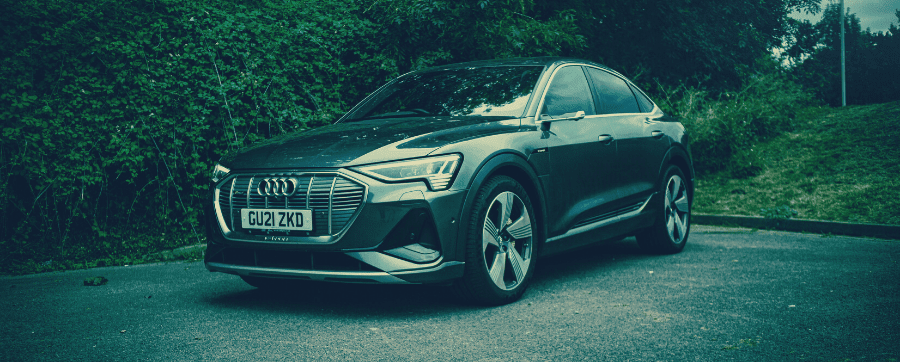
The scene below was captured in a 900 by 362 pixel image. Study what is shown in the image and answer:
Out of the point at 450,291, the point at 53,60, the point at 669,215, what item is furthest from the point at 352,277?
the point at 53,60

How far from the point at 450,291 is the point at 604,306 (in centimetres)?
90

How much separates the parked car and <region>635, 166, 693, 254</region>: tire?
2.10 ft

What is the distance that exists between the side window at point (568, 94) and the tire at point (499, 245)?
834 millimetres

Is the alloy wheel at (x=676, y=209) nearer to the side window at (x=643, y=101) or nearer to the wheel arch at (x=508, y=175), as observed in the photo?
the side window at (x=643, y=101)

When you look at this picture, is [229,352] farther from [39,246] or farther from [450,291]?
[39,246]

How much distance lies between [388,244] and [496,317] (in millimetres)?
735

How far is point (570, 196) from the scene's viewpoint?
16.9 ft

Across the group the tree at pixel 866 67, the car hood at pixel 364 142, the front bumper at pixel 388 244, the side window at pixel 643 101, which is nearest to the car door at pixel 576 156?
the car hood at pixel 364 142

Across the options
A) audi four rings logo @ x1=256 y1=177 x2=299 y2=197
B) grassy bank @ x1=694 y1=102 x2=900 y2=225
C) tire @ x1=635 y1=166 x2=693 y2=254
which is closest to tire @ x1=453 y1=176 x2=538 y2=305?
audi four rings logo @ x1=256 y1=177 x2=299 y2=197

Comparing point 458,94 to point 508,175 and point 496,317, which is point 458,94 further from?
point 496,317

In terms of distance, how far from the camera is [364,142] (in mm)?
4242

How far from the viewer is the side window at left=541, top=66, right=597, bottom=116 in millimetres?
5234

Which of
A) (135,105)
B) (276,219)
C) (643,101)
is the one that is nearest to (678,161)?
(643,101)

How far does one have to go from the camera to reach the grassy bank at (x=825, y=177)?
892 centimetres
